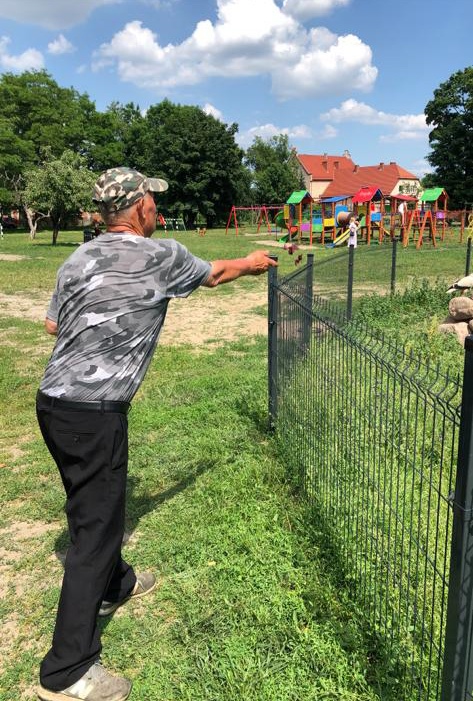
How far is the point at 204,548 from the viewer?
310cm

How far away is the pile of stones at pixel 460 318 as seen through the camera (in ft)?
24.0

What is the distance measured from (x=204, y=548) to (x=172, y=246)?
175 cm

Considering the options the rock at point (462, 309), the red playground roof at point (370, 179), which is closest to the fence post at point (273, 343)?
the rock at point (462, 309)

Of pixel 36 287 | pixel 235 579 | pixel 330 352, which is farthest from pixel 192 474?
pixel 36 287

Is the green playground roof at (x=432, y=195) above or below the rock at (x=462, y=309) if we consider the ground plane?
above

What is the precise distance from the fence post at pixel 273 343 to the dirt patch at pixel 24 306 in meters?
6.56

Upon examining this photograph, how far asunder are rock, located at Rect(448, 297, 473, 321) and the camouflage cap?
619 cm

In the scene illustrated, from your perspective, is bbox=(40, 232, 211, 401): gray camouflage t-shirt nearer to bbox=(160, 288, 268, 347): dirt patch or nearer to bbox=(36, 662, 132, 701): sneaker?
bbox=(36, 662, 132, 701): sneaker

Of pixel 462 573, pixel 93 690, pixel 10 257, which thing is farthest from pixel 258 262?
pixel 10 257

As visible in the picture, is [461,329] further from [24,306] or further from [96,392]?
[24,306]

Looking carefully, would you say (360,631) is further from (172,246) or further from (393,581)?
(172,246)

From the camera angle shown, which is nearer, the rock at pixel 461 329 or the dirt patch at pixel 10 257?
the rock at pixel 461 329

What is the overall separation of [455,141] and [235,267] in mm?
47505

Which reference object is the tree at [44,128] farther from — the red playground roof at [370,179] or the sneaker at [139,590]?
the sneaker at [139,590]
